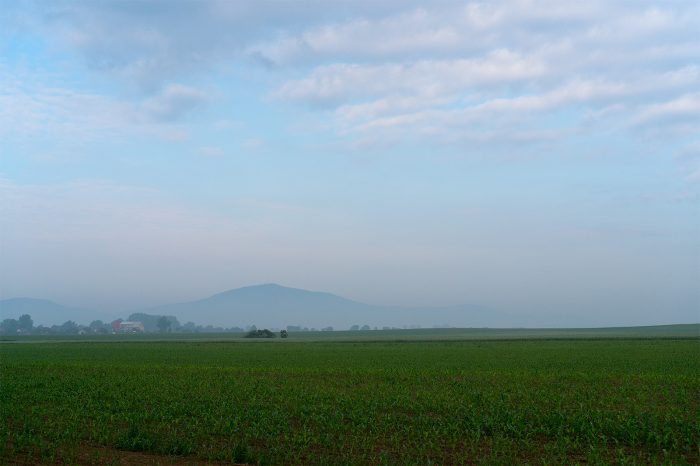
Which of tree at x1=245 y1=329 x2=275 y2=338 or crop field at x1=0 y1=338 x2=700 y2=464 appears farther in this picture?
tree at x1=245 y1=329 x2=275 y2=338

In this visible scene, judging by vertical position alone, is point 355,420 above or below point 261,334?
above

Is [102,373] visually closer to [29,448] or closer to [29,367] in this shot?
[29,367]

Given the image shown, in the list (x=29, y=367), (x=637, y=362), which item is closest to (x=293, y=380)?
(x=29, y=367)

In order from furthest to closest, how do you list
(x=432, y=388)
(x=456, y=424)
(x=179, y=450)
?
(x=432, y=388) → (x=456, y=424) → (x=179, y=450)

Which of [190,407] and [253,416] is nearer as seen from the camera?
[253,416]

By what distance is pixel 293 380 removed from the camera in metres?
31.3

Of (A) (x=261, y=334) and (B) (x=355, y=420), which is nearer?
(B) (x=355, y=420)

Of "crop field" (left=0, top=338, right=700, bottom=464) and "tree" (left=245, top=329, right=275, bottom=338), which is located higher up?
"crop field" (left=0, top=338, right=700, bottom=464)

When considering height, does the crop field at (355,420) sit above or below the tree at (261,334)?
above

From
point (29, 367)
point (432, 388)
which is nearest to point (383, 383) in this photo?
point (432, 388)

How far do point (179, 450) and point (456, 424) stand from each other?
802cm

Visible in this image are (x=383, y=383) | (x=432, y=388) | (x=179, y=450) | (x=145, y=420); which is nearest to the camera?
(x=179, y=450)

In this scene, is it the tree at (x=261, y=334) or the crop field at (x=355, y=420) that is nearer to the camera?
the crop field at (x=355, y=420)

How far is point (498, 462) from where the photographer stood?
1450 centimetres
